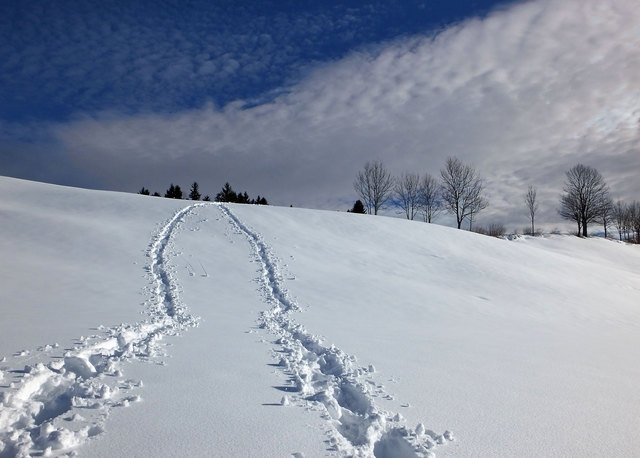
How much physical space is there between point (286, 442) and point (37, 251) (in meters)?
12.3

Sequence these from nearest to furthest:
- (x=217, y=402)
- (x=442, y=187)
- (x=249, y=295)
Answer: (x=217, y=402)
(x=249, y=295)
(x=442, y=187)

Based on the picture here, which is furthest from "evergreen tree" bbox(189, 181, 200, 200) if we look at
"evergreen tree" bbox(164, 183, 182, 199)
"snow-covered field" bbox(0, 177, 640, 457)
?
"snow-covered field" bbox(0, 177, 640, 457)

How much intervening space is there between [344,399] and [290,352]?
1.62 m

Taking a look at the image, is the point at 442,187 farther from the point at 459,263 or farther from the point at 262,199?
the point at 262,199

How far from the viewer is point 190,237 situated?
14.9 m

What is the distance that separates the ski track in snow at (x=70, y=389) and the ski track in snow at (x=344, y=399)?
1.88 m

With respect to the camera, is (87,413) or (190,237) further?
(190,237)

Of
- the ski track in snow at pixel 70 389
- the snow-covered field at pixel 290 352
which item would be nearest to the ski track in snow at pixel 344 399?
the snow-covered field at pixel 290 352

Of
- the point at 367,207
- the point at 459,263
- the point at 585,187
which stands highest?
the point at 585,187

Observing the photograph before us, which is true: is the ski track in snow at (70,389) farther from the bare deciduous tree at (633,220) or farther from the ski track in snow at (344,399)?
the bare deciduous tree at (633,220)

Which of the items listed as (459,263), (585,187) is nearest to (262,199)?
(585,187)

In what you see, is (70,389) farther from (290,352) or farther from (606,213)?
(606,213)

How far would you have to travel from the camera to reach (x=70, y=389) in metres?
3.76

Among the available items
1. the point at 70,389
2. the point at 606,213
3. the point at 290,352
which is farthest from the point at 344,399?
the point at 606,213
